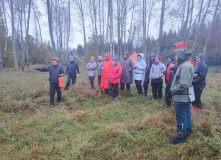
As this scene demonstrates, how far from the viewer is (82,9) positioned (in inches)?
743

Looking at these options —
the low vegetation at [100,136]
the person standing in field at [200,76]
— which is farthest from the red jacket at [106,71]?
the person standing in field at [200,76]

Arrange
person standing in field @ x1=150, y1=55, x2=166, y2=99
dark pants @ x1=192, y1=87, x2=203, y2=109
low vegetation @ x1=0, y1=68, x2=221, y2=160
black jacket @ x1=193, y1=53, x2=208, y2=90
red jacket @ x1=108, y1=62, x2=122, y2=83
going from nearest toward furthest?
low vegetation @ x1=0, y1=68, x2=221, y2=160 → black jacket @ x1=193, y1=53, x2=208, y2=90 → dark pants @ x1=192, y1=87, x2=203, y2=109 → person standing in field @ x1=150, y1=55, x2=166, y2=99 → red jacket @ x1=108, y1=62, x2=122, y2=83

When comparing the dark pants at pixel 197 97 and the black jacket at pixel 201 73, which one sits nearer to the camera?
the black jacket at pixel 201 73

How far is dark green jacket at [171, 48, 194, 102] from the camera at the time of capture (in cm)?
→ 246

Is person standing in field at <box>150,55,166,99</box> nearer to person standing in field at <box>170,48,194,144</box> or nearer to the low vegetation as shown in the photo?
the low vegetation

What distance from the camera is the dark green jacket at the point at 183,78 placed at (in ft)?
8.08

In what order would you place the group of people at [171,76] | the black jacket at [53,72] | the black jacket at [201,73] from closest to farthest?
the group of people at [171,76] → the black jacket at [201,73] → the black jacket at [53,72]

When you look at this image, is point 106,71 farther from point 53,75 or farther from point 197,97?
point 197,97

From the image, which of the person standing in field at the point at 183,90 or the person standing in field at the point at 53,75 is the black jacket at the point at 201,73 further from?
the person standing in field at the point at 53,75

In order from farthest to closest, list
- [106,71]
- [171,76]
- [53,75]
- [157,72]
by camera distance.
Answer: [106,71], [157,72], [53,75], [171,76]

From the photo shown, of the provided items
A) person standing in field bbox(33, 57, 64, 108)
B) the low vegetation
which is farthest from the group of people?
the low vegetation

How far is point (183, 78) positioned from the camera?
2.48 m

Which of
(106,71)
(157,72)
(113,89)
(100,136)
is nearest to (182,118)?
(100,136)

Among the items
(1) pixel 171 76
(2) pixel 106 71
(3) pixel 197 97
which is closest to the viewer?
(3) pixel 197 97
